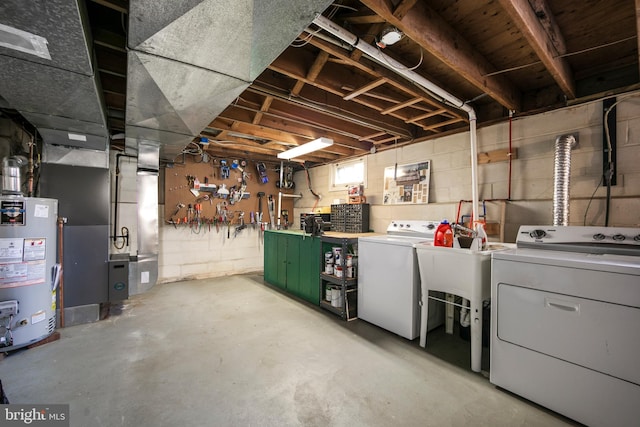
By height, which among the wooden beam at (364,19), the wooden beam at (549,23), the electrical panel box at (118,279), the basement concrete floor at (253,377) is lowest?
the basement concrete floor at (253,377)

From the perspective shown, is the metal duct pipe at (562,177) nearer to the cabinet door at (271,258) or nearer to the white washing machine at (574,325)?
the white washing machine at (574,325)

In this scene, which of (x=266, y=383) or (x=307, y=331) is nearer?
(x=266, y=383)

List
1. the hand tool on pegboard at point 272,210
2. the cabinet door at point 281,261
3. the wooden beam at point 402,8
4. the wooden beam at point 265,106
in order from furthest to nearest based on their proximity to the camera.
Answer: the hand tool on pegboard at point 272,210
the cabinet door at point 281,261
the wooden beam at point 265,106
the wooden beam at point 402,8

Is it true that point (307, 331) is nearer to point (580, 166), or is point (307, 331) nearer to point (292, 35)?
point (292, 35)

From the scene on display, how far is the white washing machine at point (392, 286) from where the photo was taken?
97.4 inches

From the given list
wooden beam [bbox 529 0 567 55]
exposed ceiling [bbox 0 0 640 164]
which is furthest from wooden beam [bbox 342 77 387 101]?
wooden beam [bbox 529 0 567 55]

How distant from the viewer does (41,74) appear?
159 cm

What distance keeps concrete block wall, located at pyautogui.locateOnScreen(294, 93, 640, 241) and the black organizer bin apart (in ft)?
1.81

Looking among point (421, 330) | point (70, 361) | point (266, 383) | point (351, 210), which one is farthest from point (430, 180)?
point (70, 361)

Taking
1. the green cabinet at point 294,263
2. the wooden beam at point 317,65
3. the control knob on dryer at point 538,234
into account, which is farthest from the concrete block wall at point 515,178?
the wooden beam at point 317,65

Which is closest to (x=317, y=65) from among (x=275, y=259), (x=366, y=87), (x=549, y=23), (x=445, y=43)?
(x=366, y=87)

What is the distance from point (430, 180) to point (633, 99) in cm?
177

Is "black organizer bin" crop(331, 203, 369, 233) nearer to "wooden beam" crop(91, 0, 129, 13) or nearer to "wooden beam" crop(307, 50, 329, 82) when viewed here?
"wooden beam" crop(307, 50, 329, 82)

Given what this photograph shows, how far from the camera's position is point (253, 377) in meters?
1.98
